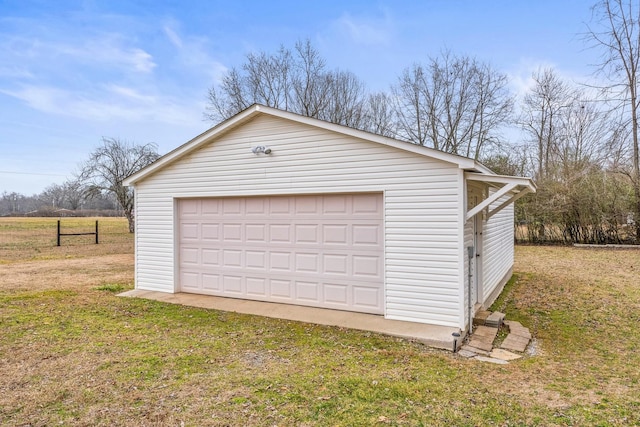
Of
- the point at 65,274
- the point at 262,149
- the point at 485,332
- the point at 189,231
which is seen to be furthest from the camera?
the point at 65,274

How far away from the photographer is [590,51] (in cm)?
1631

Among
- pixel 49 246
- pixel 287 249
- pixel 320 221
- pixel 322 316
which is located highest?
pixel 320 221

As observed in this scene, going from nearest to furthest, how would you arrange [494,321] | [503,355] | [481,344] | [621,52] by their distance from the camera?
[503,355], [481,344], [494,321], [621,52]

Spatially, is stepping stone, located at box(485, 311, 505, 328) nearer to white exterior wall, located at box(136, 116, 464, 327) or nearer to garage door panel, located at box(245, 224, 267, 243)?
white exterior wall, located at box(136, 116, 464, 327)

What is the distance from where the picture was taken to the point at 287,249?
6.64 meters

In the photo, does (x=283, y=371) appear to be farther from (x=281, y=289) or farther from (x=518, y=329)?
(x=518, y=329)

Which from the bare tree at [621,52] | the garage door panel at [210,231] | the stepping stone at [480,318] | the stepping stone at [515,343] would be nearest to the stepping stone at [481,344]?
the stepping stone at [515,343]

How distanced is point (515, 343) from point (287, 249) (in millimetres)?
3749

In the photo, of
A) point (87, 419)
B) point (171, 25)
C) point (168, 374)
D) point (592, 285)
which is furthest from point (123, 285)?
point (592, 285)

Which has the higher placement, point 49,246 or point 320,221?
point 320,221

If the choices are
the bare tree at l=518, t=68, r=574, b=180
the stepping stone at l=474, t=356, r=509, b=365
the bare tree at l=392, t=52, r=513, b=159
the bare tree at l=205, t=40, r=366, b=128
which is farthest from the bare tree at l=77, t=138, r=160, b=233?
the stepping stone at l=474, t=356, r=509, b=365

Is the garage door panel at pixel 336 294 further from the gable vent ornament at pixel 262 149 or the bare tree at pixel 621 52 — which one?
the bare tree at pixel 621 52

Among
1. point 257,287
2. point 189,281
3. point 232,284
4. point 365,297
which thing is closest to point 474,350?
point 365,297

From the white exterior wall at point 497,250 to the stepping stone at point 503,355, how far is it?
2.00 metres
